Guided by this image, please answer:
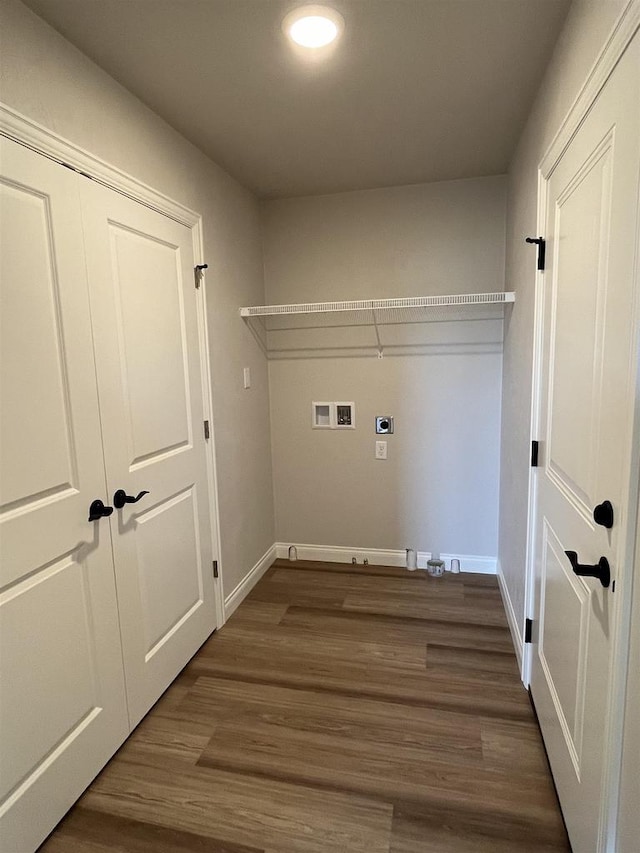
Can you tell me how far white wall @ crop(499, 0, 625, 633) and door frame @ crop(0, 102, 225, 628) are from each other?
4.87 ft

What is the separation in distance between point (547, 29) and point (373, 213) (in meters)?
1.49

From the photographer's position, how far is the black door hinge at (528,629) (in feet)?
6.46

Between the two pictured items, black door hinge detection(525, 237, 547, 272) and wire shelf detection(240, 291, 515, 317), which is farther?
wire shelf detection(240, 291, 515, 317)

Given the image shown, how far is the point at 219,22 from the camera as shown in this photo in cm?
145

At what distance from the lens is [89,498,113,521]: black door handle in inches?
64.2

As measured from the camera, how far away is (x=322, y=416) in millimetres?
3230

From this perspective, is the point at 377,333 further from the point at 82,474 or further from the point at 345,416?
the point at 82,474

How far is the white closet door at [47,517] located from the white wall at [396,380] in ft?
5.64

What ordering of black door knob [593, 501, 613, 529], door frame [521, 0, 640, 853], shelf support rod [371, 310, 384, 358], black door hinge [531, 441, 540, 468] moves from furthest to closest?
shelf support rod [371, 310, 384, 358] → black door hinge [531, 441, 540, 468] → black door knob [593, 501, 613, 529] → door frame [521, 0, 640, 853]

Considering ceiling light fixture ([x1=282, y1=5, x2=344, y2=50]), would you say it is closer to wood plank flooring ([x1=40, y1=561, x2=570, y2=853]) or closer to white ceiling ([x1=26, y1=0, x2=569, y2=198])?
white ceiling ([x1=26, y1=0, x2=569, y2=198])

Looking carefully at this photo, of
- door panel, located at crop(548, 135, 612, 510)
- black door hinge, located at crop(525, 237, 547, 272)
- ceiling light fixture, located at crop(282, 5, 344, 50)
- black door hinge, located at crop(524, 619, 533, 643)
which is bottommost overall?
black door hinge, located at crop(524, 619, 533, 643)

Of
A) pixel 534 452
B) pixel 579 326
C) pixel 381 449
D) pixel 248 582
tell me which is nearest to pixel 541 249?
pixel 579 326

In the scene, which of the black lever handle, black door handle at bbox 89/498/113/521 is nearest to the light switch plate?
black door handle at bbox 89/498/113/521

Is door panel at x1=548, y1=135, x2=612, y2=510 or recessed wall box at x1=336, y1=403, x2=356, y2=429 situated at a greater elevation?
door panel at x1=548, y1=135, x2=612, y2=510
